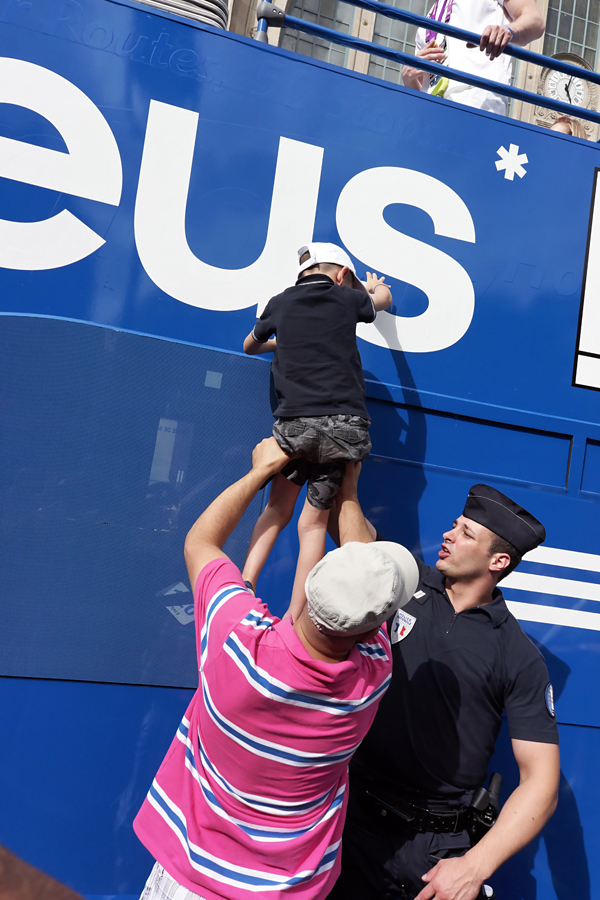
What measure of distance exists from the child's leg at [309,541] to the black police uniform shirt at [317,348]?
33 centimetres

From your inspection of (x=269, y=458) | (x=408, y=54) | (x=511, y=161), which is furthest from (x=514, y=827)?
(x=408, y=54)

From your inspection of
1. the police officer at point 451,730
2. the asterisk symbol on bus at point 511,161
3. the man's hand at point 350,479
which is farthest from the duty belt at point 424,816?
the asterisk symbol on bus at point 511,161

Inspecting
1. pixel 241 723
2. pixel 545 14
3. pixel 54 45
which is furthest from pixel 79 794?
pixel 545 14

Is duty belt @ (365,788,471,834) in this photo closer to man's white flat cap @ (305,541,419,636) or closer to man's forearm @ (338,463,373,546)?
man's forearm @ (338,463,373,546)

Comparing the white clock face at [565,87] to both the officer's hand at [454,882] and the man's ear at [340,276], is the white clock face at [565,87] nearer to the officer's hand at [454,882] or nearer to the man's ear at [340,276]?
the man's ear at [340,276]

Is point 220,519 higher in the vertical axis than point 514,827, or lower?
higher

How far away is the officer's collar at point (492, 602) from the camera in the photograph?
6.91 feet

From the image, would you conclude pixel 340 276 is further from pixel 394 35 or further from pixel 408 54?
pixel 394 35

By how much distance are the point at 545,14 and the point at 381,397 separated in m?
12.3

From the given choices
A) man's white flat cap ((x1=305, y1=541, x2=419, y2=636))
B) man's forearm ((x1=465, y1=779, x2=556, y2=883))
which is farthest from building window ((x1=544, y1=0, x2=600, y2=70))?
man's white flat cap ((x1=305, y1=541, x2=419, y2=636))

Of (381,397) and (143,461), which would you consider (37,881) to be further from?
(381,397)

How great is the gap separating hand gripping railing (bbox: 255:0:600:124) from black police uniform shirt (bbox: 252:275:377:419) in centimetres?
103

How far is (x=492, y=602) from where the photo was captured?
2158 mm

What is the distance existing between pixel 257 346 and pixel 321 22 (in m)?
10.2
